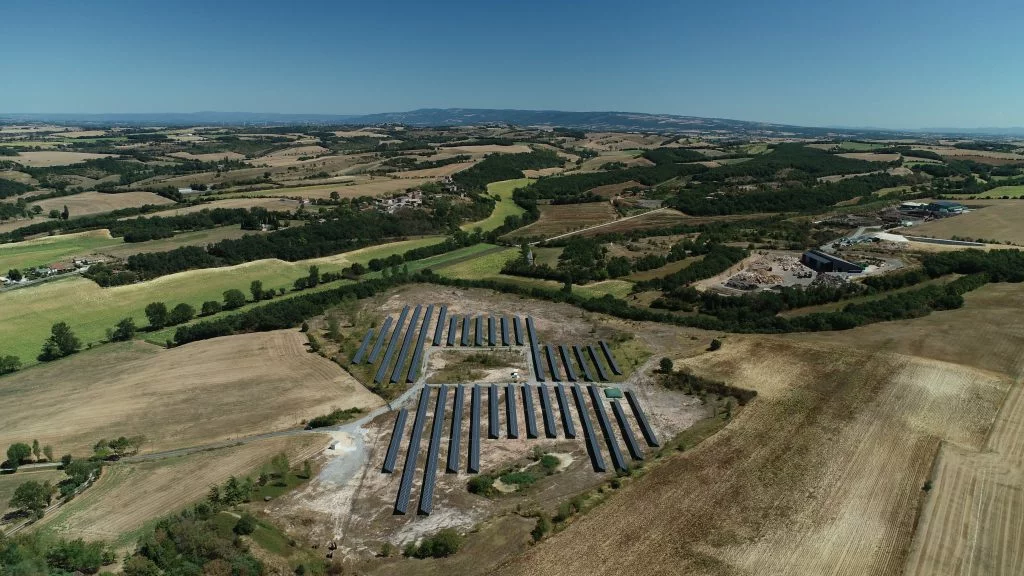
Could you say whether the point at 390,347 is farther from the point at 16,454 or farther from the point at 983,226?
the point at 983,226

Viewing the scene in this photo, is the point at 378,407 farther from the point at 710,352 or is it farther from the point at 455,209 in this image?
the point at 455,209

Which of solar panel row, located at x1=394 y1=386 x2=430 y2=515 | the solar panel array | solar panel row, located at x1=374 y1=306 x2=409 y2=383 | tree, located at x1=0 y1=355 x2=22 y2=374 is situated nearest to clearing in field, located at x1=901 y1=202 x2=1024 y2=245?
the solar panel array

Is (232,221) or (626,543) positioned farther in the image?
(232,221)

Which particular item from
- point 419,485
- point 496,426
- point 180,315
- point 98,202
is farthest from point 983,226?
point 98,202

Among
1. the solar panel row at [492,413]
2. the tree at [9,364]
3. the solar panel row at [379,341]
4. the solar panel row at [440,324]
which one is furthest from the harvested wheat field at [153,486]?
the tree at [9,364]

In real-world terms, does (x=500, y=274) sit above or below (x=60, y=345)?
above

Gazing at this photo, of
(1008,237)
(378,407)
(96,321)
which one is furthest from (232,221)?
(1008,237)

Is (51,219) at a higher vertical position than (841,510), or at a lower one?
higher

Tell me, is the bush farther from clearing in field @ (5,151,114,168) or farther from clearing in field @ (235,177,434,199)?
clearing in field @ (5,151,114,168)
